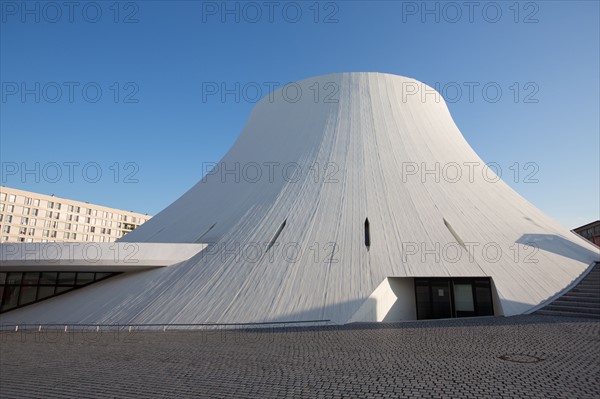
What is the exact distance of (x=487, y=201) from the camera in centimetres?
1360

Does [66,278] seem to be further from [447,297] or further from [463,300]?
[463,300]

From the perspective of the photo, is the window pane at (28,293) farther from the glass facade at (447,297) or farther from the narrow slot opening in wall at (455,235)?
the narrow slot opening in wall at (455,235)

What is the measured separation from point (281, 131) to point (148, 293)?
8.86 m

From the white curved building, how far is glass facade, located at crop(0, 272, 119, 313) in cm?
36

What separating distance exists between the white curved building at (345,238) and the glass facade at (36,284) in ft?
1.17

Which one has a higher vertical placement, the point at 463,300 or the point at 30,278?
the point at 30,278

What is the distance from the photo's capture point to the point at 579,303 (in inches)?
380

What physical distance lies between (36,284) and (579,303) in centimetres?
1686

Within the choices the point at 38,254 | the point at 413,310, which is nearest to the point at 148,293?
the point at 38,254

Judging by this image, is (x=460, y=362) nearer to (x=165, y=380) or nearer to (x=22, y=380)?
(x=165, y=380)

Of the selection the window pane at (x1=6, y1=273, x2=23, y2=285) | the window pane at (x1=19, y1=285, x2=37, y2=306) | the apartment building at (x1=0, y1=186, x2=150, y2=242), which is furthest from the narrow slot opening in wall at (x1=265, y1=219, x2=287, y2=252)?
the apartment building at (x1=0, y1=186, x2=150, y2=242)

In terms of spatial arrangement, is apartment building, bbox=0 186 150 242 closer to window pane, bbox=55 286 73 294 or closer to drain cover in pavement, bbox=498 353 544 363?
window pane, bbox=55 286 73 294

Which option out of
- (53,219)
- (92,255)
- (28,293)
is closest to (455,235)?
(92,255)

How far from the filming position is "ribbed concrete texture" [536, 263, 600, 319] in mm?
9312
